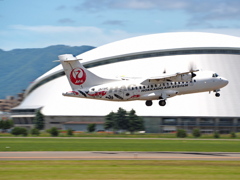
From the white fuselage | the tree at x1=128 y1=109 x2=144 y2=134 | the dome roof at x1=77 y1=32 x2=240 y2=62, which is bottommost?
the tree at x1=128 y1=109 x2=144 y2=134

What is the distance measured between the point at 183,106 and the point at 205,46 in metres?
24.8

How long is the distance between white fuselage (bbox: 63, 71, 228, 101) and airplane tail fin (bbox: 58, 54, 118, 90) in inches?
24.2

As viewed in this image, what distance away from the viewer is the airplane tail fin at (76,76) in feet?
166

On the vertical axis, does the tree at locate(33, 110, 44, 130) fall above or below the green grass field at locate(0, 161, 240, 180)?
above

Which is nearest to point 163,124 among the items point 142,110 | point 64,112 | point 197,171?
point 142,110

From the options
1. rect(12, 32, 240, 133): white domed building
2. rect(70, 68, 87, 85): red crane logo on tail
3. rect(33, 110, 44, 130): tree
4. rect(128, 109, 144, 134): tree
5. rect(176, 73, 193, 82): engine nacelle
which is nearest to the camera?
rect(70, 68, 87, 85): red crane logo on tail

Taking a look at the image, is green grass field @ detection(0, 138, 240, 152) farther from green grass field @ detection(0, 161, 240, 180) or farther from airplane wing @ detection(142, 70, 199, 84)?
green grass field @ detection(0, 161, 240, 180)

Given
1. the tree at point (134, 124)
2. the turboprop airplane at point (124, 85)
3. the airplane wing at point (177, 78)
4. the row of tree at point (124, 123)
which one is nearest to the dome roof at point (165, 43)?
the row of tree at point (124, 123)

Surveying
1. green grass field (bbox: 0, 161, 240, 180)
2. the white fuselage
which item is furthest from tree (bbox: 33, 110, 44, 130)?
green grass field (bbox: 0, 161, 240, 180)

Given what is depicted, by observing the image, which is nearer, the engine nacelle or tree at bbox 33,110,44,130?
the engine nacelle

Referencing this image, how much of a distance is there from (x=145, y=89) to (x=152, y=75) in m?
72.0

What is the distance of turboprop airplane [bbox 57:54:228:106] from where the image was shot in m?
50.1

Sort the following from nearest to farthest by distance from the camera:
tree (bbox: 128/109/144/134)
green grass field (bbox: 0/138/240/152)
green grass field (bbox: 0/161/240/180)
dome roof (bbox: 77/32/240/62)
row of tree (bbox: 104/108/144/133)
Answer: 1. green grass field (bbox: 0/161/240/180)
2. green grass field (bbox: 0/138/240/152)
3. tree (bbox: 128/109/144/134)
4. row of tree (bbox: 104/108/144/133)
5. dome roof (bbox: 77/32/240/62)

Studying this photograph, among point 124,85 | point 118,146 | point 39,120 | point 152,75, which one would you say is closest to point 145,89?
point 124,85
